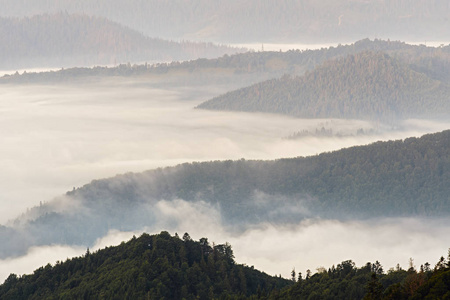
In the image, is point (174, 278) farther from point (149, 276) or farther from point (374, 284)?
point (374, 284)

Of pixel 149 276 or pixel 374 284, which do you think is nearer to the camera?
pixel 374 284

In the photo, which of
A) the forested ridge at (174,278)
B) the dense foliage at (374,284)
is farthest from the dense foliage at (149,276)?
the dense foliage at (374,284)

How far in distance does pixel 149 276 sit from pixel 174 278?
290 centimetres

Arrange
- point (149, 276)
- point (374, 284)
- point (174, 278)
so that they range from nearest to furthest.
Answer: point (374, 284)
point (149, 276)
point (174, 278)

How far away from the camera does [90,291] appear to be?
112m

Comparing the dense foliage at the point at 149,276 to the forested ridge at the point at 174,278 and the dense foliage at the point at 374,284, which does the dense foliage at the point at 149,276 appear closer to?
the forested ridge at the point at 174,278

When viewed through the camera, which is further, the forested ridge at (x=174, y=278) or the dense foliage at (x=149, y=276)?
the dense foliage at (x=149, y=276)

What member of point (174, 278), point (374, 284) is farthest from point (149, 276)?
point (374, 284)

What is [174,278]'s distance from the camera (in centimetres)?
11312

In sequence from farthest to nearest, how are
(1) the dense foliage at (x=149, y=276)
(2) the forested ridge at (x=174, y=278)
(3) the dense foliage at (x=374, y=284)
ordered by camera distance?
(1) the dense foliage at (x=149, y=276)
(2) the forested ridge at (x=174, y=278)
(3) the dense foliage at (x=374, y=284)

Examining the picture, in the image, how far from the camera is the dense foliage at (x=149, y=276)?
111 metres

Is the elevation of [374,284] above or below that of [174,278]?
above

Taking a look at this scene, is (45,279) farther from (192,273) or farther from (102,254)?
(192,273)

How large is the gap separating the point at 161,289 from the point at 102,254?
18.5m
